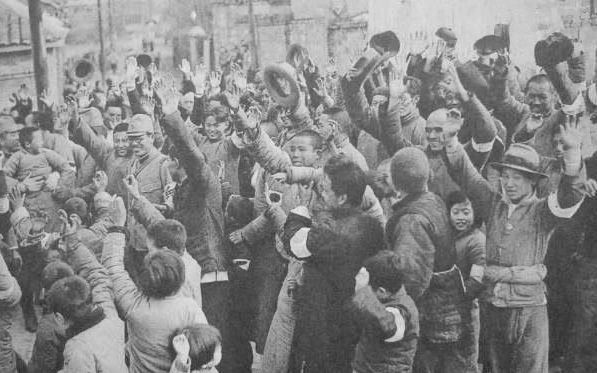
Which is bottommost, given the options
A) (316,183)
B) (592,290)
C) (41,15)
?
(592,290)

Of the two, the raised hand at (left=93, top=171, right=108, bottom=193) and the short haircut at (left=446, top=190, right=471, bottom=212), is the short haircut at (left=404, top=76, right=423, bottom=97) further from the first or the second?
the raised hand at (left=93, top=171, right=108, bottom=193)

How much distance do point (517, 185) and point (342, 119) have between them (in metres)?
1.02

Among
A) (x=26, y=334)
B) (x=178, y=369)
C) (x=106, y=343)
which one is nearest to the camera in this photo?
(x=178, y=369)

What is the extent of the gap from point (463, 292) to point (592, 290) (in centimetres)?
69

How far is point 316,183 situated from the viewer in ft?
13.8

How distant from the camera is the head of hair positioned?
4336 mm

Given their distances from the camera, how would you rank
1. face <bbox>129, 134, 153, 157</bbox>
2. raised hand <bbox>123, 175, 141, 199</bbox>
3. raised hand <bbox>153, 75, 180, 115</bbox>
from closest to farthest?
raised hand <bbox>153, 75, 180, 115</bbox>, raised hand <bbox>123, 175, 141, 199</bbox>, face <bbox>129, 134, 153, 157</bbox>

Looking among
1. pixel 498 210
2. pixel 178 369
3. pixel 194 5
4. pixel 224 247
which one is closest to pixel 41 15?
pixel 194 5

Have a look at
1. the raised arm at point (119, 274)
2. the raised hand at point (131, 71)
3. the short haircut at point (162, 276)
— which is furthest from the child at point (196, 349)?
the raised hand at point (131, 71)

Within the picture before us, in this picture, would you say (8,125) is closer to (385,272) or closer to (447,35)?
(385,272)

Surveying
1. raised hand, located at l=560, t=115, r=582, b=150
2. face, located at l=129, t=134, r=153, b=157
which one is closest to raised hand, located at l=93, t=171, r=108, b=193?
face, located at l=129, t=134, r=153, b=157

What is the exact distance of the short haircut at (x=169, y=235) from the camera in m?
4.24

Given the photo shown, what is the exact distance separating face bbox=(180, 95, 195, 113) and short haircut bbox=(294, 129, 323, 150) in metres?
0.71

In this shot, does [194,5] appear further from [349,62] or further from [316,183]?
[316,183]
